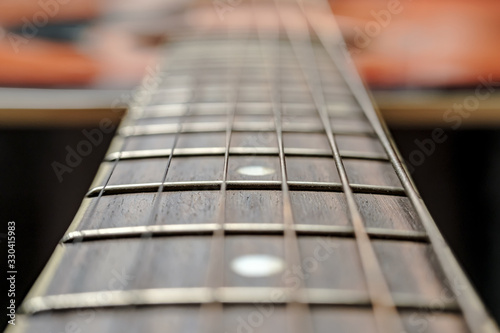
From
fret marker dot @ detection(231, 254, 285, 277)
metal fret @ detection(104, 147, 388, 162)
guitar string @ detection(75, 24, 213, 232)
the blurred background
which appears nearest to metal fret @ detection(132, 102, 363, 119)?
guitar string @ detection(75, 24, 213, 232)

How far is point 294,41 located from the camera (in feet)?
3.82

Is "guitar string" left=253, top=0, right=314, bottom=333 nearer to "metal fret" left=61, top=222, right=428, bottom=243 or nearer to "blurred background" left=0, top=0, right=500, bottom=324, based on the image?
"metal fret" left=61, top=222, right=428, bottom=243

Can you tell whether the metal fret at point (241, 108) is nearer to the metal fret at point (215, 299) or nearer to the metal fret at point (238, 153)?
the metal fret at point (238, 153)

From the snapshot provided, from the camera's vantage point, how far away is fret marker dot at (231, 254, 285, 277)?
1.33 ft

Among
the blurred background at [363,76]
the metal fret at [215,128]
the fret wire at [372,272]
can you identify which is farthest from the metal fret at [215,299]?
the blurred background at [363,76]

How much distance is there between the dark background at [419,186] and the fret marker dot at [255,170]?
0.58 meters

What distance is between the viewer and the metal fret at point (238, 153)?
630 millimetres

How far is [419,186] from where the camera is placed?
1.36 meters

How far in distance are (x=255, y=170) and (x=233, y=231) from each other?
124 millimetres

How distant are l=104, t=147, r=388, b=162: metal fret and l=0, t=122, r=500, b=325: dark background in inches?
18.1

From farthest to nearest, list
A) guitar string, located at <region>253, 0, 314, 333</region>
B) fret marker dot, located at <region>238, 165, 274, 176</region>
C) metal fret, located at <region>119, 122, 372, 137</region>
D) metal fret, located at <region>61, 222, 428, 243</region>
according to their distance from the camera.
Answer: metal fret, located at <region>119, 122, 372, 137</region> < fret marker dot, located at <region>238, 165, 274, 176</region> < metal fret, located at <region>61, 222, 428, 243</region> < guitar string, located at <region>253, 0, 314, 333</region>

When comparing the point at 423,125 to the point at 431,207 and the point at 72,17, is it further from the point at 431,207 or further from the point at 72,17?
the point at 72,17

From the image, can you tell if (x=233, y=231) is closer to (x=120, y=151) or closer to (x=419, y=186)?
(x=120, y=151)

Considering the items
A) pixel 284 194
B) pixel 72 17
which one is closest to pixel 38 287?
pixel 284 194
